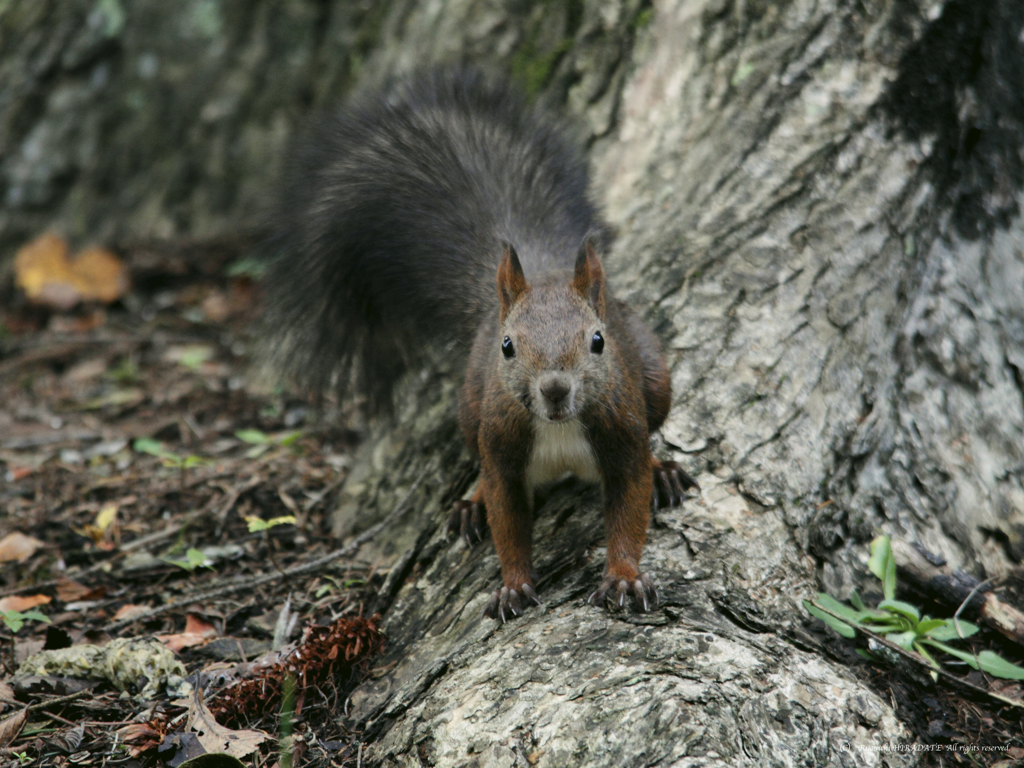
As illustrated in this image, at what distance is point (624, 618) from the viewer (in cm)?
225

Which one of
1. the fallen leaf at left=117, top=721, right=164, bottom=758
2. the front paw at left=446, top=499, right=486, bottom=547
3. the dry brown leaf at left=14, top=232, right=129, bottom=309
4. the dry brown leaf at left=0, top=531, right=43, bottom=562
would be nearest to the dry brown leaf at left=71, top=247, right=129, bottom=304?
the dry brown leaf at left=14, top=232, right=129, bottom=309

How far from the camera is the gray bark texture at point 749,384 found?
6.83 ft

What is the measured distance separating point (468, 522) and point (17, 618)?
4.40ft

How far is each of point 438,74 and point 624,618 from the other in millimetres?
2175

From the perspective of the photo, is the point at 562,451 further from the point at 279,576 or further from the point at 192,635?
the point at 192,635

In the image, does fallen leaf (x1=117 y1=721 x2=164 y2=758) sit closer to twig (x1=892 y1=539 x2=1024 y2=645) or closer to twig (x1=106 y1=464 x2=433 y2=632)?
twig (x1=106 y1=464 x2=433 y2=632)

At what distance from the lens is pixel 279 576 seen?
9.85ft

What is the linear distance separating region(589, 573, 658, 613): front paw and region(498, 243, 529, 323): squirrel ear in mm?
802

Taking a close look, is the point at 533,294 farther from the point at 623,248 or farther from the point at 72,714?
the point at 72,714

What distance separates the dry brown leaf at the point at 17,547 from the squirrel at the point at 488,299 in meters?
1.09

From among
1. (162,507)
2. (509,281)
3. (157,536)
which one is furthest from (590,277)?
(162,507)

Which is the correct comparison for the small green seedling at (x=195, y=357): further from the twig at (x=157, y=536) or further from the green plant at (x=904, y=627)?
the green plant at (x=904, y=627)

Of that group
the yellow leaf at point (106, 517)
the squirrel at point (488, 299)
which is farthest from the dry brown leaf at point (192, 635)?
the squirrel at point (488, 299)

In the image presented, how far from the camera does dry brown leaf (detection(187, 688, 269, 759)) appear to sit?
2189 millimetres
